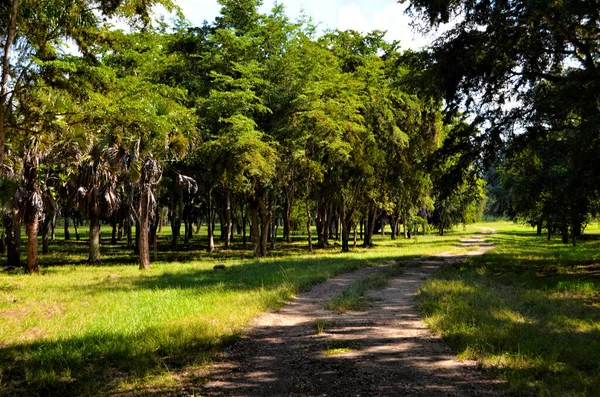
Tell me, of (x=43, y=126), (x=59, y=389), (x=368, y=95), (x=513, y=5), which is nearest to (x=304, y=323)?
(x=59, y=389)

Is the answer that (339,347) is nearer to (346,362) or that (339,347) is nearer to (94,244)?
(346,362)

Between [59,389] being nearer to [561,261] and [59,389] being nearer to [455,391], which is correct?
[455,391]

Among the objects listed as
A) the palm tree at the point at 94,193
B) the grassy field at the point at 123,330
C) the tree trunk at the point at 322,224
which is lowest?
the grassy field at the point at 123,330

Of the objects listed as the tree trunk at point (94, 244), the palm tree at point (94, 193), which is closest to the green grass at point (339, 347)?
the palm tree at point (94, 193)

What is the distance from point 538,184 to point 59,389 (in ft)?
59.4

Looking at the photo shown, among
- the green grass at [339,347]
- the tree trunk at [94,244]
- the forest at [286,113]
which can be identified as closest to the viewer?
the green grass at [339,347]

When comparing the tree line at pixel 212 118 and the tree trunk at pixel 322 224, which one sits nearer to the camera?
the tree line at pixel 212 118

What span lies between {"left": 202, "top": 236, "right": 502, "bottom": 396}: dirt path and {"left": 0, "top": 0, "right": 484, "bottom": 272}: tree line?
26.6ft

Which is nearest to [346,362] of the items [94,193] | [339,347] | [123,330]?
[339,347]

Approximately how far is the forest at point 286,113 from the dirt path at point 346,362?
1016 mm

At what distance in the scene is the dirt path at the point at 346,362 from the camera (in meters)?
5.16

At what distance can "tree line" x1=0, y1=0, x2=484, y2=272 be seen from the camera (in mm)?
12367

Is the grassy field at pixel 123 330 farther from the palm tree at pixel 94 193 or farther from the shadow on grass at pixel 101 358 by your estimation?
the palm tree at pixel 94 193

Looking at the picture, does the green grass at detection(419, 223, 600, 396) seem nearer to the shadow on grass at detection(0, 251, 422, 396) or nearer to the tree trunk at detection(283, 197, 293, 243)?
the shadow on grass at detection(0, 251, 422, 396)
